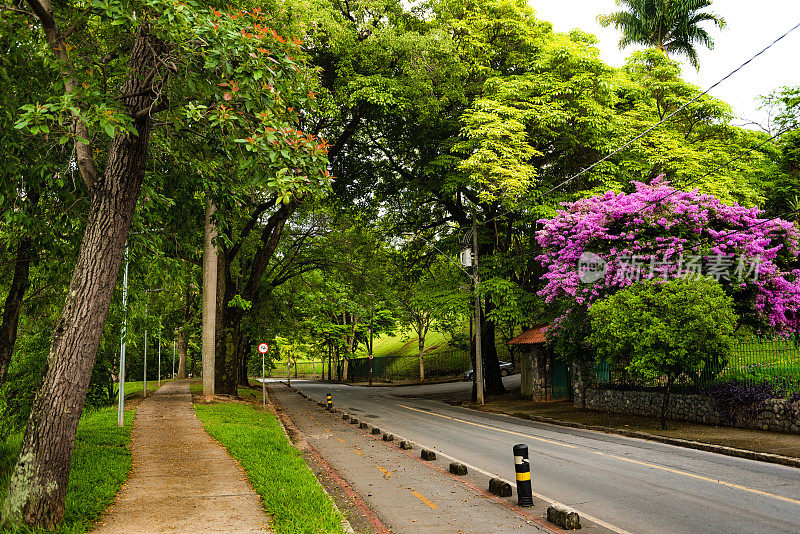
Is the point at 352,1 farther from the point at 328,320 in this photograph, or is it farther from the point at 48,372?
the point at 328,320

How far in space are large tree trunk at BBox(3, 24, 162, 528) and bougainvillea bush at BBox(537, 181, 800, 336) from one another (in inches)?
570

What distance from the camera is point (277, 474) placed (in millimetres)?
9461

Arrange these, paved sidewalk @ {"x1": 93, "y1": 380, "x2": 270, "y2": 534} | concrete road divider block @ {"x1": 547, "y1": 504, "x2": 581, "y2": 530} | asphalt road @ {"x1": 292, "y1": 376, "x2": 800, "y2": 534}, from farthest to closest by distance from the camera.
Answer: asphalt road @ {"x1": 292, "y1": 376, "x2": 800, "y2": 534}
concrete road divider block @ {"x1": 547, "y1": 504, "x2": 581, "y2": 530}
paved sidewalk @ {"x1": 93, "y1": 380, "x2": 270, "y2": 534}

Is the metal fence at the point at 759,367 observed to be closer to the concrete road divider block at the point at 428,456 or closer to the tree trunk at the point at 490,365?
the concrete road divider block at the point at 428,456

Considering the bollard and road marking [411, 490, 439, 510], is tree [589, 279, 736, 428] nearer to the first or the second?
the bollard

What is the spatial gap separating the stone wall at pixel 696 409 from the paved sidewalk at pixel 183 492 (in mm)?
13051

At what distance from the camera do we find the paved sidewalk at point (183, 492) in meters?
6.80

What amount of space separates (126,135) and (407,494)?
6.47m

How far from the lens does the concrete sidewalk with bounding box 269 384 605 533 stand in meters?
7.46

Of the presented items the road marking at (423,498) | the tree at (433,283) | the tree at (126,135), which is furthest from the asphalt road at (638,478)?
the tree at (433,283)

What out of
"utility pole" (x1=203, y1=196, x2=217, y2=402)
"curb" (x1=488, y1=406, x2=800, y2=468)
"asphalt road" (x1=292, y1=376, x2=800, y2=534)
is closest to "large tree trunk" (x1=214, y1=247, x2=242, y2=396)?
"utility pole" (x1=203, y1=196, x2=217, y2=402)

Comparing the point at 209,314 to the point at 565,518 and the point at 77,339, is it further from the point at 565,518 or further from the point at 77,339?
the point at 565,518

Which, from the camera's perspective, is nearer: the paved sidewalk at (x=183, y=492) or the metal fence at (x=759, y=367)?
the paved sidewalk at (x=183, y=492)

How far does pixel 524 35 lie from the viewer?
980 inches
